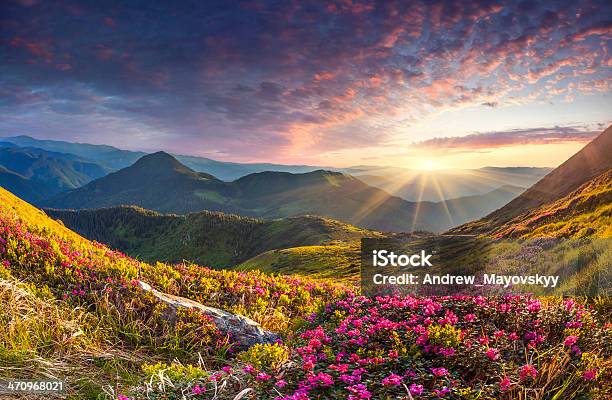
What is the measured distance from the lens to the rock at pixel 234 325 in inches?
331

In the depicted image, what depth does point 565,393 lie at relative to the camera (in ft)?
15.9

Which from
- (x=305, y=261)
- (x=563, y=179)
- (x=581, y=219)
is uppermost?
(x=563, y=179)

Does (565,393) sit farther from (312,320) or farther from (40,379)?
(40,379)

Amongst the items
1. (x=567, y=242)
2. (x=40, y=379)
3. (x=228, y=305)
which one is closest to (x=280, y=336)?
(x=228, y=305)

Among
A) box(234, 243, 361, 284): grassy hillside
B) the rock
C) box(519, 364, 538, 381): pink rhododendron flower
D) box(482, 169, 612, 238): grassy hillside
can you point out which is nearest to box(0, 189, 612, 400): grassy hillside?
box(519, 364, 538, 381): pink rhododendron flower

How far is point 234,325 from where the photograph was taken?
8734mm

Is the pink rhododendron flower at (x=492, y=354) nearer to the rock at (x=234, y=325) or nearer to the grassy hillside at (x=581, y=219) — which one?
the rock at (x=234, y=325)

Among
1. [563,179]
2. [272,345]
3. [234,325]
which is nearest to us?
[272,345]

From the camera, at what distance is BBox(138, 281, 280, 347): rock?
841 centimetres

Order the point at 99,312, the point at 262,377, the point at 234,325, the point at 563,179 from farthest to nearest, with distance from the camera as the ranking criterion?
the point at 563,179 < the point at 234,325 < the point at 99,312 < the point at 262,377

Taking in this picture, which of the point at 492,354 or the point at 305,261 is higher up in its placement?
the point at 492,354

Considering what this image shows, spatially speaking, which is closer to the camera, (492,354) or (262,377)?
(262,377)

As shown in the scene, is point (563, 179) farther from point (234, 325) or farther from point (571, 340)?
point (234, 325)

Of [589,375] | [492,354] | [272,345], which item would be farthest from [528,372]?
[272,345]
